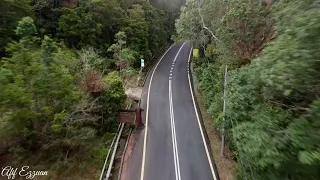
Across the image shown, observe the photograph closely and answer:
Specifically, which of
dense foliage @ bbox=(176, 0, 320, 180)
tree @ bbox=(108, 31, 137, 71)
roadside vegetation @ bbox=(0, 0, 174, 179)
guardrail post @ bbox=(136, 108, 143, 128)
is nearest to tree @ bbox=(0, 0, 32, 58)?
roadside vegetation @ bbox=(0, 0, 174, 179)

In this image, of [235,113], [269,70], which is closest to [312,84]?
[269,70]

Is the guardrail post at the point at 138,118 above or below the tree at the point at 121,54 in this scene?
below

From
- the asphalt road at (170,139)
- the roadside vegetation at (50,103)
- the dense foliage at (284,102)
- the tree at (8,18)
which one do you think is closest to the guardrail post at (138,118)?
the asphalt road at (170,139)

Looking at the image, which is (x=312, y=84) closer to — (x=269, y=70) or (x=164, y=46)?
(x=269, y=70)

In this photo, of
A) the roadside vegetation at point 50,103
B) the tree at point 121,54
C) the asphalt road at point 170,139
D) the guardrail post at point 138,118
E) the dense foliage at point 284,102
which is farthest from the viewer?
the tree at point 121,54

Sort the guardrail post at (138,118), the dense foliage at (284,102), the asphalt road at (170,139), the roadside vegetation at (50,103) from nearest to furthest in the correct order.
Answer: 1. the dense foliage at (284,102)
2. the roadside vegetation at (50,103)
3. the asphalt road at (170,139)
4. the guardrail post at (138,118)

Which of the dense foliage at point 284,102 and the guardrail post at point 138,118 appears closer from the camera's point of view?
the dense foliage at point 284,102

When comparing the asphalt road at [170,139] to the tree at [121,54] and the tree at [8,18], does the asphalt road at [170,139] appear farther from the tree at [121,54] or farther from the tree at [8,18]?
the tree at [8,18]

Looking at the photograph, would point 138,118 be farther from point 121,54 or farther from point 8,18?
point 8,18

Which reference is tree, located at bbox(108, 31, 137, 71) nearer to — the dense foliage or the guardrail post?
the guardrail post
